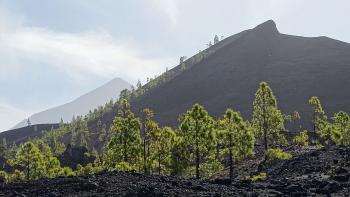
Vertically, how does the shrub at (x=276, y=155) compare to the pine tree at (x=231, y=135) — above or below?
below

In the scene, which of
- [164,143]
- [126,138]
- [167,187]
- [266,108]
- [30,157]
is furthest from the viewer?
[30,157]

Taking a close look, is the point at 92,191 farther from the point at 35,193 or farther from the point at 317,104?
the point at 317,104

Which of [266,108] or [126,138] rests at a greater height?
[266,108]

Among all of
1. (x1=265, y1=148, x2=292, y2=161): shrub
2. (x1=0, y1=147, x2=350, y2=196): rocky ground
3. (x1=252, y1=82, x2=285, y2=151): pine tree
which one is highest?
(x1=252, y1=82, x2=285, y2=151): pine tree

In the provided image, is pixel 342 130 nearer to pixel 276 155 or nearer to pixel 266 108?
pixel 266 108

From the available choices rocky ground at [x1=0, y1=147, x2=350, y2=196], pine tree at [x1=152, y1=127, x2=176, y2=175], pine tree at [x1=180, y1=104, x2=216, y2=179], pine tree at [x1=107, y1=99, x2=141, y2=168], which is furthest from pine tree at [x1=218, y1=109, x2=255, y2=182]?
rocky ground at [x1=0, y1=147, x2=350, y2=196]

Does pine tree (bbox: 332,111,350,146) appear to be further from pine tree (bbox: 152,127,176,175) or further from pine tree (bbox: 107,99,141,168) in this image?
pine tree (bbox: 107,99,141,168)

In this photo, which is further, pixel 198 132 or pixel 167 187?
pixel 198 132

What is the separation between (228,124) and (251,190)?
2614 cm

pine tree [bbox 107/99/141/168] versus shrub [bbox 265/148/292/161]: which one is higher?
pine tree [bbox 107/99/141/168]

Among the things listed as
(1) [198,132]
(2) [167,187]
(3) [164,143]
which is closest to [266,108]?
(3) [164,143]

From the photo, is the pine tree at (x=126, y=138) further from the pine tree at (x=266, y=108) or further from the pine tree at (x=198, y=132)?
the pine tree at (x=266, y=108)

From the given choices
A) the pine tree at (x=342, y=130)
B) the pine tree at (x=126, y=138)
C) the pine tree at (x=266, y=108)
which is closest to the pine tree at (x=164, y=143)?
the pine tree at (x=126, y=138)

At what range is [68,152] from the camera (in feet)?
498
